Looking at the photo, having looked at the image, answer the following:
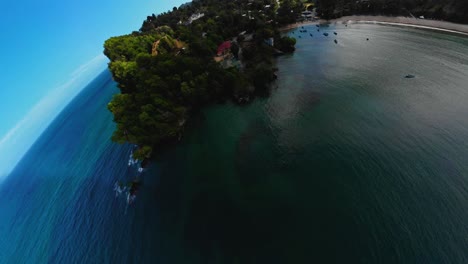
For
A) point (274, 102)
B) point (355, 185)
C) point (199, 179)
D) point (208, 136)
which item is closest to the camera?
point (355, 185)

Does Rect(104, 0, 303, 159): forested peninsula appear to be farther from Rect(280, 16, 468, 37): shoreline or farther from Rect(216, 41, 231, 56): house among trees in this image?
Rect(280, 16, 468, 37): shoreline

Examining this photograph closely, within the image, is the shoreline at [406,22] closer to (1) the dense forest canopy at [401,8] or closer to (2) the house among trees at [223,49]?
(1) the dense forest canopy at [401,8]

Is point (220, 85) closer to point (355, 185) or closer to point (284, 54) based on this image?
point (284, 54)

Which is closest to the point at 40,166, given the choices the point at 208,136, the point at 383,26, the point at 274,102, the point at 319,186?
the point at 208,136

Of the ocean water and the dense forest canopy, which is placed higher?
the dense forest canopy

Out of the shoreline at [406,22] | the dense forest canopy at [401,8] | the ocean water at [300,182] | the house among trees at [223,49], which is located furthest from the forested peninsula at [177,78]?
the dense forest canopy at [401,8]

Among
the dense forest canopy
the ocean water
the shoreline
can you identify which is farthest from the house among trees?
the dense forest canopy
